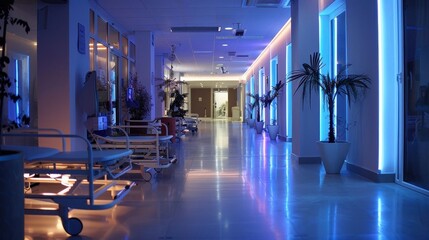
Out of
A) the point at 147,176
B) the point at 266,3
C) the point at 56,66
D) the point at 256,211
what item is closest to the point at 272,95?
the point at 266,3

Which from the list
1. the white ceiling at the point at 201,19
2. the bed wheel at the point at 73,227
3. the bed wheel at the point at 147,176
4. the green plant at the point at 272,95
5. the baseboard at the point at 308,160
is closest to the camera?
the bed wheel at the point at 73,227

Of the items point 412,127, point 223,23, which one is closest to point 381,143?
point 412,127

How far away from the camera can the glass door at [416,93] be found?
177 inches

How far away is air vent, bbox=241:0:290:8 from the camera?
7.75 m

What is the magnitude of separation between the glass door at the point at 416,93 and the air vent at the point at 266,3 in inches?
123

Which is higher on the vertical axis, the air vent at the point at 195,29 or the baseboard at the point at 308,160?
the air vent at the point at 195,29

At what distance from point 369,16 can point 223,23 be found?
202 inches

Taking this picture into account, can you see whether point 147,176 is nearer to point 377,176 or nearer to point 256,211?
point 256,211

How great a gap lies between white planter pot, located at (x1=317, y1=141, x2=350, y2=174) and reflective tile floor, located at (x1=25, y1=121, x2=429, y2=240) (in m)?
0.13

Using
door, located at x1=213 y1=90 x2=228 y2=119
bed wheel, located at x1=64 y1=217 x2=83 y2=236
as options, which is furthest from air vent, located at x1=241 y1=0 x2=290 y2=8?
door, located at x1=213 y1=90 x2=228 y2=119

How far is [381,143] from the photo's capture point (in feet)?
16.9

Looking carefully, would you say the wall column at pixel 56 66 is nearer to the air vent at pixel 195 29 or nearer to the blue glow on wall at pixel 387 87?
the air vent at pixel 195 29

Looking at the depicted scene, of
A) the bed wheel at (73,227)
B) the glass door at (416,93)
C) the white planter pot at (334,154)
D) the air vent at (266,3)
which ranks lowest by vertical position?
the bed wheel at (73,227)

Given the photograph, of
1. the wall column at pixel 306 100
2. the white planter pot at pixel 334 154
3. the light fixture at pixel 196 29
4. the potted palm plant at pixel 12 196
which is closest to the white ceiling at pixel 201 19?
the light fixture at pixel 196 29
